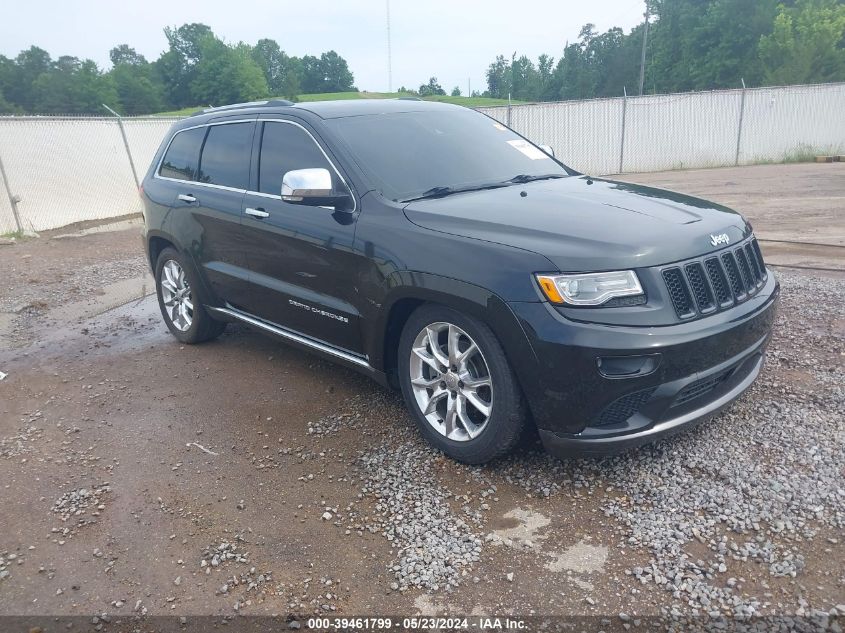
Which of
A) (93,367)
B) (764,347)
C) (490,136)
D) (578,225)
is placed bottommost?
(93,367)

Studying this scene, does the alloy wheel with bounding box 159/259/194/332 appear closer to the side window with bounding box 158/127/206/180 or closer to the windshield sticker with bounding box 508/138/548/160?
the side window with bounding box 158/127/206/180

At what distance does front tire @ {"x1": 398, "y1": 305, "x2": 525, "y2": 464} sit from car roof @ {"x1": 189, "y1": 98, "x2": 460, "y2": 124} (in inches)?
67.3

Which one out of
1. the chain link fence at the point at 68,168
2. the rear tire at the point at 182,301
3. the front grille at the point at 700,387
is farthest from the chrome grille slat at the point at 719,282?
the chain link fence at the point at 68,168

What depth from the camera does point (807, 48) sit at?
151 feet

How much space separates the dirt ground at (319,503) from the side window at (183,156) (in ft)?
5.20

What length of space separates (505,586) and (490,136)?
10.4ft

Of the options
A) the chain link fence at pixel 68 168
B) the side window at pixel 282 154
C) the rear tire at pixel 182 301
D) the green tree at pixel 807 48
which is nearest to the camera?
the side window at pixel 282 154

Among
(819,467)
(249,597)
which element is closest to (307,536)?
(249,597)

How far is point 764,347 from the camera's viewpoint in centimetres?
367

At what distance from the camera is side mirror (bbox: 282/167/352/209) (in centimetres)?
385

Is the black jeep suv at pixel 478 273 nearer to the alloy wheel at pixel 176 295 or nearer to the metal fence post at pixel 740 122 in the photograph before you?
the alloy wheel at pixel 176 295

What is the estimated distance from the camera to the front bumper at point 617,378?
296 centimetres

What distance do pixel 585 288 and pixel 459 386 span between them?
2.81 ft

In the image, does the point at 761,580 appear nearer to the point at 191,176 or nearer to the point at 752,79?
the point at 191,176
